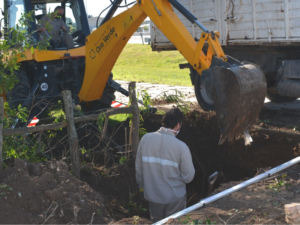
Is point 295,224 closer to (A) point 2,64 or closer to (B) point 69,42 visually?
(A) point 2,64

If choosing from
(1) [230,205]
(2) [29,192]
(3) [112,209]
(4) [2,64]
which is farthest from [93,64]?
(1) [230,205]

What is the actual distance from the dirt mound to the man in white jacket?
2.11 ft

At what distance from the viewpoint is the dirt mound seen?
13.0ft

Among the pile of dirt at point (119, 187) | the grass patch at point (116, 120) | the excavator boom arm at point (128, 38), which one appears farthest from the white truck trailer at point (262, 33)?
the pile of dirt at point (119, 187)

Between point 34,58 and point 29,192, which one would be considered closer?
point 29,192

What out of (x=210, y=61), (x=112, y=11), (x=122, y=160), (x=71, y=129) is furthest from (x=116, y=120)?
(x=210, y=61)

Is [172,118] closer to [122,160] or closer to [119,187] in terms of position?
[119,187]

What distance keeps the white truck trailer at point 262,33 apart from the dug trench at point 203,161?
3.97ft

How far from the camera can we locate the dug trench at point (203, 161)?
18.9 ft

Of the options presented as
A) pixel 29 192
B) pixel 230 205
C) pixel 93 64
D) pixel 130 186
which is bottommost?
pixel 130 186

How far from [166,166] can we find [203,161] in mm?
3591

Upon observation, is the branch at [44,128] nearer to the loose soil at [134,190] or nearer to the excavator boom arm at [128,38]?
the loose soil at [134,190]

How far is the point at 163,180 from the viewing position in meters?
4.44

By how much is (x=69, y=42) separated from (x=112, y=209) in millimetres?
4240
